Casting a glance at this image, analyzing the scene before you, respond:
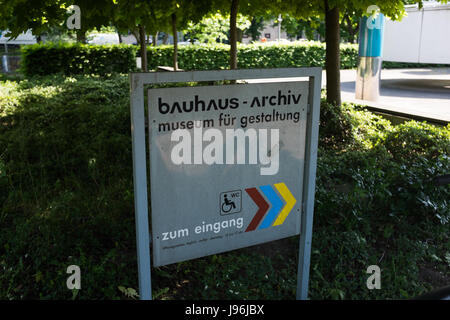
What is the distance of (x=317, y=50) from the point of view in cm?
2561

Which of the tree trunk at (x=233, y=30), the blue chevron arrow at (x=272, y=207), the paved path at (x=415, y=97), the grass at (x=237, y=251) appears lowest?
the grass at (x=237, y=251)

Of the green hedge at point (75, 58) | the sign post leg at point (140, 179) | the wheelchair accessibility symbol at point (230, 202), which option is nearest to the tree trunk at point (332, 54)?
the wheelchair accessibility symbol at point (230, 202)

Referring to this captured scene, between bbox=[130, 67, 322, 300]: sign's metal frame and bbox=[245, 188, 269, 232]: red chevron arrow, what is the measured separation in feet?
1.08

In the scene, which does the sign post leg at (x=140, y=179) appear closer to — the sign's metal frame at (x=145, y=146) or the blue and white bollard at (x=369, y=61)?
the sign's metal frame at (x=145, y=146)

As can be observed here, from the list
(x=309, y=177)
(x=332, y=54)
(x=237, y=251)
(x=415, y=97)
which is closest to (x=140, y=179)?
(x=309, y=177)

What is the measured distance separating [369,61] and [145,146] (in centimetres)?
1016

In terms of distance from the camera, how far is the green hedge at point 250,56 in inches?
825

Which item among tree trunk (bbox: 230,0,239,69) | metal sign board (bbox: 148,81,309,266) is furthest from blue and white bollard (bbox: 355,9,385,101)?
metal sign board (bbox: 148,81,309,266)

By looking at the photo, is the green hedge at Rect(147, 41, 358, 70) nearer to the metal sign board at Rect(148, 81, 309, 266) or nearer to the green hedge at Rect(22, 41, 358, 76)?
the green hedge at Rect(22, 41, 358, 76)

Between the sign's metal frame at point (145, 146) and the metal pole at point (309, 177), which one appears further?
the metal pole at point (309, 177)

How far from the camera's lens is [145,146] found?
9.38ft

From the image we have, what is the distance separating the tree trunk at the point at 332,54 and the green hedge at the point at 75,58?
11492 mm
